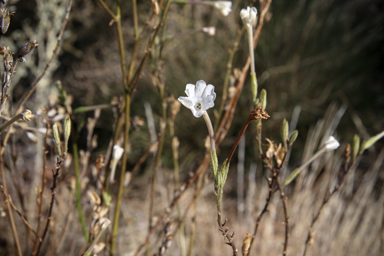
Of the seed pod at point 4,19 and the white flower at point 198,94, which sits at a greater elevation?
the seed pod at point 4,19

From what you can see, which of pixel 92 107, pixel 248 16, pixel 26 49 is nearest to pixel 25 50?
pixel 26 49

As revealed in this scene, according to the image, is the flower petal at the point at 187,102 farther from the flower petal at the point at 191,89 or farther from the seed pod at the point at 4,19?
the seed pod at the point at 4,19

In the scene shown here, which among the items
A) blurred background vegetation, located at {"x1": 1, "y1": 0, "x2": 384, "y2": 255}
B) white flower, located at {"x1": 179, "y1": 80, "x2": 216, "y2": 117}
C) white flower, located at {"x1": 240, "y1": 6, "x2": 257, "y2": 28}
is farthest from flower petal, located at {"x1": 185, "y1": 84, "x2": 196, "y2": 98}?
blurred background vegetation, located at {"x1": 1, "y1": 0, "x2": 384, "y2": 255}

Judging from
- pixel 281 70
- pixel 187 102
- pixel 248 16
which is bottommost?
pixel 187 102

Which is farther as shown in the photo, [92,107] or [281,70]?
[281,70]

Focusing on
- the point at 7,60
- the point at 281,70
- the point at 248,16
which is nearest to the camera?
the point at 7,60

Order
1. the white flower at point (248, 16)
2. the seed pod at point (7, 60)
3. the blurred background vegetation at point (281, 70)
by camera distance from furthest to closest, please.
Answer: the blurred background vegetation at point (281, 70)
the white flower at point (248, 16)
the seed pod at point (7, 60)

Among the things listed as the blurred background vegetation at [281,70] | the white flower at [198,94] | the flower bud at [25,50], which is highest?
the blurred background vegetation at [281,70]

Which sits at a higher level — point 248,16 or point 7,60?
point 248,16

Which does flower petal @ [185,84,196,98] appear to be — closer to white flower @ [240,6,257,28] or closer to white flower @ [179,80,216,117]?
white flower @ [179,80,216,117]

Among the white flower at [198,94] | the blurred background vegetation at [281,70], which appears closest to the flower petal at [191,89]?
the white flower at [198,94]

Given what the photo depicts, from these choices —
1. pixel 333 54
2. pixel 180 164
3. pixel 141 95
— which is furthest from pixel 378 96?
pixel 141 95

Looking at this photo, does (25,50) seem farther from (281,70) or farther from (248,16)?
(281,70)
